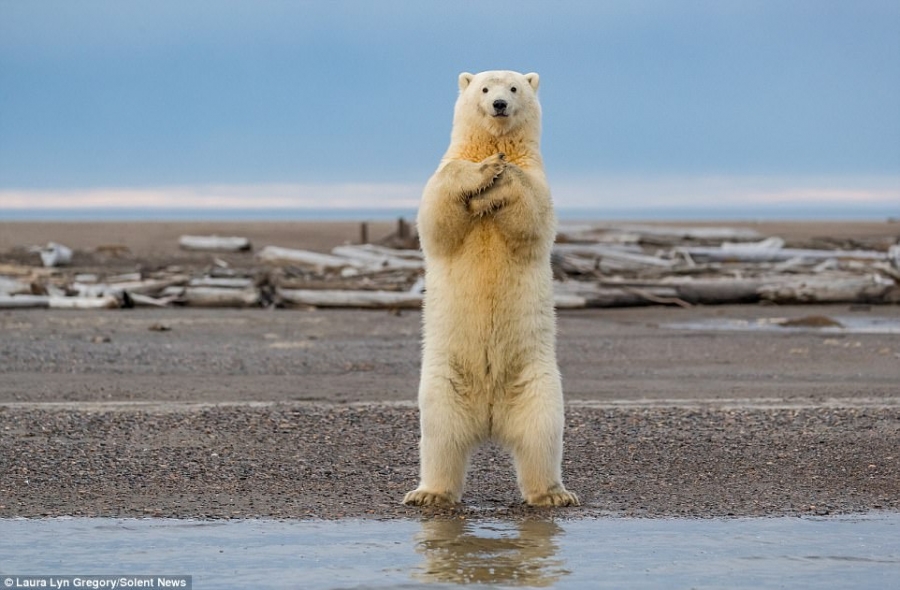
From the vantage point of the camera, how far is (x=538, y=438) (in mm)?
6824

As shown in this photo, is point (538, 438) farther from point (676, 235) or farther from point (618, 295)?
point (676, 235)

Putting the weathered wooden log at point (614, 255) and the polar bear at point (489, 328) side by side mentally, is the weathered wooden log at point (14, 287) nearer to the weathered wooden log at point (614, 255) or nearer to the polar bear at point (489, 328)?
the weathered wooden log at point (614, 255)

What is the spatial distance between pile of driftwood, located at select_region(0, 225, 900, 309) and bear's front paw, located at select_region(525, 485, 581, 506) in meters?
12.1

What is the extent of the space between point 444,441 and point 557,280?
48.9 ft

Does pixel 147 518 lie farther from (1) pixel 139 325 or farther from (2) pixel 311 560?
(1) pixel 139 325

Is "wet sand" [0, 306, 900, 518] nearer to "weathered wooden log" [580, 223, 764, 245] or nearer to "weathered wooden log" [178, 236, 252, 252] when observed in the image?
"weathered wooden log" [580, 223, 764, 245]

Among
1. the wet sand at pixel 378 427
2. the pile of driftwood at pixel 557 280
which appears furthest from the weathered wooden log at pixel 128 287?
the wet sand at pixel 378 427

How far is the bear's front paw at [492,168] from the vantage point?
22.1ft

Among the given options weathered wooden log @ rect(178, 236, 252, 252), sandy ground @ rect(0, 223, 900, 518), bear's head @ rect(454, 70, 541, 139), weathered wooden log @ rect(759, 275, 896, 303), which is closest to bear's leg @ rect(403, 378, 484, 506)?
sandy ground @ rect(0, 223, 900, 518)

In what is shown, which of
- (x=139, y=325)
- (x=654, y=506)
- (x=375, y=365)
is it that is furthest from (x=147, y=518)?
(x=139, y=325)

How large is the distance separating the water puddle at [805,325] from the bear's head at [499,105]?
413 inches

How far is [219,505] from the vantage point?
706cm

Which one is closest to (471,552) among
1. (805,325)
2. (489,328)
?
(489,328)

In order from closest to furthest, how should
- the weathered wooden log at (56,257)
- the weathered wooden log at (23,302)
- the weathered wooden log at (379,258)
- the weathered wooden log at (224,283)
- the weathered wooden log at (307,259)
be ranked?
the weathered wooden log at (23,302) < the weathered wooden log at (224,283) < the weathered wooden log at (379,258) < the weathered wooden log at (307,259) < the weathered wooden log at (56,257)
